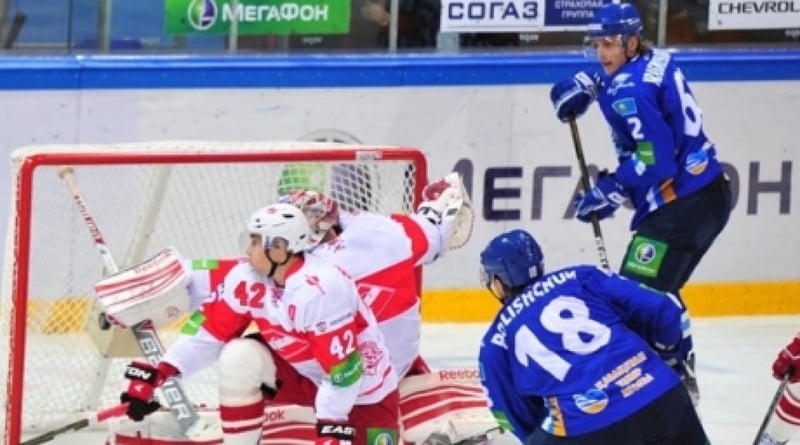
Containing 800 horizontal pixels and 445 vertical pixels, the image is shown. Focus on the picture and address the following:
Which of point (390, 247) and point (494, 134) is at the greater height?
point (494, 134)

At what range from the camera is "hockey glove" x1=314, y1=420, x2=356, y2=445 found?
4.94 m

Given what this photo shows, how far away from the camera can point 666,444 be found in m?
4.55

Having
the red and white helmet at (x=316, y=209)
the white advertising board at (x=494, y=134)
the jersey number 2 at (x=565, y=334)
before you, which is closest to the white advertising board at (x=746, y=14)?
the white advertising board at (x=494, y=134)

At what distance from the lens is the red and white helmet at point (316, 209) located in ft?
17.4

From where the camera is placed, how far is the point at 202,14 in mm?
7426

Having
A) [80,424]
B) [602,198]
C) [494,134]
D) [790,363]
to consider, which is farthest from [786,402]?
[494,134]

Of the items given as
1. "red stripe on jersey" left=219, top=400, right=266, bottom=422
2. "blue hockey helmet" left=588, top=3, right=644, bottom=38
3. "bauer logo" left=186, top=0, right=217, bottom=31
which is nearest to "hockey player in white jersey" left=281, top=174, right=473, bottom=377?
"red stripe on jersey" left=219, top=400, right=266, bottom=422

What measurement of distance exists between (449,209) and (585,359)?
1194 mm

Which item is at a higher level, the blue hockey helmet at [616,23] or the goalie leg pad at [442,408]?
the blue hockey helmet at [616,23]

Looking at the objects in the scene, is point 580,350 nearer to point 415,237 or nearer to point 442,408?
point 415,237

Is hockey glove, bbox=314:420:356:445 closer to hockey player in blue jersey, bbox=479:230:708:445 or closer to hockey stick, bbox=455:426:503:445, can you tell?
hockey player in blue jersey, bbox=479:230:708:445

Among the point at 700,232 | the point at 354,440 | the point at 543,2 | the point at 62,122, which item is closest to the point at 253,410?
the point at 354,440

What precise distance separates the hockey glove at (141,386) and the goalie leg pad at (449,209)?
0.86 meters

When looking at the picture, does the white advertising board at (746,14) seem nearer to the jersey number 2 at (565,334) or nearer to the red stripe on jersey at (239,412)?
the red stripe on jersey at (239,412)
